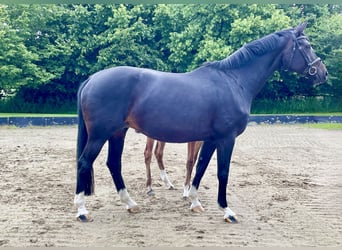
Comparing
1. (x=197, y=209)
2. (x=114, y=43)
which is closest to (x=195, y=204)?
(x=197, y=209)

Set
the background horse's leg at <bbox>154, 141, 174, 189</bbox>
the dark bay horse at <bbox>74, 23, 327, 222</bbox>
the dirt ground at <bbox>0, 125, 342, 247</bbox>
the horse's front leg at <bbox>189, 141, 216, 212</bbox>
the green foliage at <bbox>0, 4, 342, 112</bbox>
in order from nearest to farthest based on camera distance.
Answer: the dirt ground at <bbox>0, 125, 342, 247</bbox> → the dark bay horse at <bbox>74, 23, 327, 222</bbox> → the horse's front leg at <bbox>189, 141, 216, 212</bbox> → the background horse's leg at <bbox>154, 141, 174, 189</bbox> → the green foliage at <bbox>0, 4, 342, 112</bbox>

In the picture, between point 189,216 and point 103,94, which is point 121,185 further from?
point 103,94

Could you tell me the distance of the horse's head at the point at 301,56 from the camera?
410 centimetres

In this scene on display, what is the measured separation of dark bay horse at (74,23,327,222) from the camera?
370 centimetres

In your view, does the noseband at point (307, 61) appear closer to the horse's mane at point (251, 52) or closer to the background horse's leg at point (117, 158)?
the horse's mane at point (251, 52)

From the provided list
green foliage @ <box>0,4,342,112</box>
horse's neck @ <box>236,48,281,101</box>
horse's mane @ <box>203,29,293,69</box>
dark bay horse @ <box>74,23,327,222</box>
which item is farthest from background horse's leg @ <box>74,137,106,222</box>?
green foliage @ <box>0,4,342,112</box>

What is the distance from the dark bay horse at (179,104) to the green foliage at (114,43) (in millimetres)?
6026

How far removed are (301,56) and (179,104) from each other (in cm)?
150

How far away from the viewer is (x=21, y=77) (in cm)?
1031

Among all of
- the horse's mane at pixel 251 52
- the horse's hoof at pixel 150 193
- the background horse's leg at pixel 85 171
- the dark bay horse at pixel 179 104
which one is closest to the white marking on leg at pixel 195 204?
the dark bay horse at pixel 179 104

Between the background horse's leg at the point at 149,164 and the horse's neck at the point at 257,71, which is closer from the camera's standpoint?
the horse's neck at the point at 257,71

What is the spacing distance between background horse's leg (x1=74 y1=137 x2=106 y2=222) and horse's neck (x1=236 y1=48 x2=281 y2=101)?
5.40 ft

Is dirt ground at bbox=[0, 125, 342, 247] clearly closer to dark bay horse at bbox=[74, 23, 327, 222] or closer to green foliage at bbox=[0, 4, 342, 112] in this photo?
dark bay horse at bbox=[74, 23, 327, 222]

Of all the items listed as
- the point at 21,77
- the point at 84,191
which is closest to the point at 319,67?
the point at 84,191
